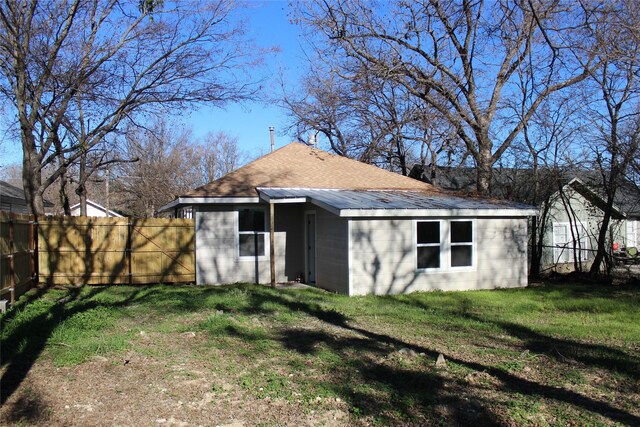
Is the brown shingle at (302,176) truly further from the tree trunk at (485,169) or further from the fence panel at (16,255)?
the fence panel at (16,255)

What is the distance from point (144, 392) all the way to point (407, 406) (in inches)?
100

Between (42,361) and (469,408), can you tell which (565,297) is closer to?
(469,408)

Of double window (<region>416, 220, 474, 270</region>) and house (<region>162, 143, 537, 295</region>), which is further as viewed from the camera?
double window (<region>416, 220, 474, 270</region>)

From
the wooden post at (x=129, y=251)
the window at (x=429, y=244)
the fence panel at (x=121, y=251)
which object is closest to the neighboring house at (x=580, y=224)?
the window at (x=429, y=244)

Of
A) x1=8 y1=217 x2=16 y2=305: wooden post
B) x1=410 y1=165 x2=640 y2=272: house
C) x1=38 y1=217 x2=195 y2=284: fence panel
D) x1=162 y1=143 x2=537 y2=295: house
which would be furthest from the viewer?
x1=410 y1=165 x2=640 y2=272: house

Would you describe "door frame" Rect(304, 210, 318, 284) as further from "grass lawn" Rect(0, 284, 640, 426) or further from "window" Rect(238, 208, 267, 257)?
"grass lawn" Rect(0, 284, 640, 426)

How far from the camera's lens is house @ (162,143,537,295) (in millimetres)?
13078

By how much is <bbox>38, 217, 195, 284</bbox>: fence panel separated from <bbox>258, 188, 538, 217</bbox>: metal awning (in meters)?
3.30

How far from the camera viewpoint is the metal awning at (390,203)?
12781mm

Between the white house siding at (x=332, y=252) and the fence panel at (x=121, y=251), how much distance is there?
4.07 metres

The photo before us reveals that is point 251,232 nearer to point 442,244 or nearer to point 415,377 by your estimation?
point 442,244

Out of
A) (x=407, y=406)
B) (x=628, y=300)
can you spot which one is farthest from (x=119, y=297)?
(x=628, y=300)

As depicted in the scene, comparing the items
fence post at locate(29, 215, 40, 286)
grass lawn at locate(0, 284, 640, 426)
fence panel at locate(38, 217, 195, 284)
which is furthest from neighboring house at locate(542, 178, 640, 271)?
fence post at locate(29, 215, 40, 286)

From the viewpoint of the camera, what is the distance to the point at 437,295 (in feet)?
42.5
